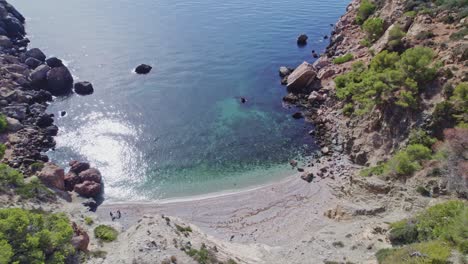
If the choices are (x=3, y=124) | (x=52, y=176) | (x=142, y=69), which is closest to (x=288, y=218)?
(x=52, y=176)

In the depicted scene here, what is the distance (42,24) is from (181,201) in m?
73.6

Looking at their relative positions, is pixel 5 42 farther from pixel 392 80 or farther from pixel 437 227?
pixel 437 227

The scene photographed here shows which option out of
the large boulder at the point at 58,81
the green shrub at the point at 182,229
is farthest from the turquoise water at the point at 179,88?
the green shrub at the point at 182,229

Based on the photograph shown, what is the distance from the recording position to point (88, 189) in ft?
150

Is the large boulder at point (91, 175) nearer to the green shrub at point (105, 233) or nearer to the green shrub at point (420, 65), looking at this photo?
the green shrub at point (105, 233)

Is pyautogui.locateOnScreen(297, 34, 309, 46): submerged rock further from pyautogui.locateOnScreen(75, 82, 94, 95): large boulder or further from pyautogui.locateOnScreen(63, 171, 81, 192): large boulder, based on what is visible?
pyautogui.locateOnScreen(63, 171, 81, 192): large boulder

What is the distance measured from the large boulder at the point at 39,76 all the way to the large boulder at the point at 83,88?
6.08 m

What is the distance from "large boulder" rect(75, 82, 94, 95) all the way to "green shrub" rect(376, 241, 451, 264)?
189 feet

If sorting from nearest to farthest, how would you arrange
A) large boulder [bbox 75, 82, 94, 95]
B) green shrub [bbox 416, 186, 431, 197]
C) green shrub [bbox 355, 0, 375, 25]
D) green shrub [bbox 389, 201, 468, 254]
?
green shrub [bbox 389, 201, 468, 254]
green shrub [bbox 416, 186, 431, 197]
large boulder [bbox 75, 82, 94, 95]
green shrub [bbox 355, 0, 375, 25]

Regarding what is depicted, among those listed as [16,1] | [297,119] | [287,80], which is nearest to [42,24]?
[16,1]

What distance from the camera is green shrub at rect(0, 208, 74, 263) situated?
27.7m

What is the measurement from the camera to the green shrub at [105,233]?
35562mm

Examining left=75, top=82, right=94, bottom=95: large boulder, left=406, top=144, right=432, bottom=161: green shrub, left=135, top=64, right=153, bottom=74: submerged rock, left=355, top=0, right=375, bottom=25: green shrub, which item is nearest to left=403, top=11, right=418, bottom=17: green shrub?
left=355, top=0, right=375, bottom=25: green shrub

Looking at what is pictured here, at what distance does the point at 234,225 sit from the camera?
1646 inches
